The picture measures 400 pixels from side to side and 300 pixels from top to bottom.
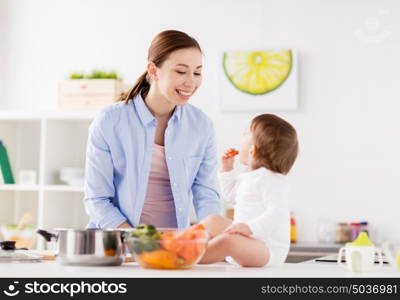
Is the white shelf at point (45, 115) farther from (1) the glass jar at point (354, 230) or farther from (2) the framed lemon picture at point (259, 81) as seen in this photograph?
(1) the glass jar at point (354, 230)

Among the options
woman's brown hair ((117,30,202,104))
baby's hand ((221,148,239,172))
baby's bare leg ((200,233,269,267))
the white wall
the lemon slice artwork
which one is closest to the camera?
baby's bare leg ((200,233,269,267))

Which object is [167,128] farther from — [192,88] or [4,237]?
[4,237]

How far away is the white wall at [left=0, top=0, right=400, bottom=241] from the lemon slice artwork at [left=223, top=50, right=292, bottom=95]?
2.8 inches

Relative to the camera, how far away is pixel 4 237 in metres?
4.91

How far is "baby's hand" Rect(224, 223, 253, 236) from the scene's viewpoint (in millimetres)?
1818

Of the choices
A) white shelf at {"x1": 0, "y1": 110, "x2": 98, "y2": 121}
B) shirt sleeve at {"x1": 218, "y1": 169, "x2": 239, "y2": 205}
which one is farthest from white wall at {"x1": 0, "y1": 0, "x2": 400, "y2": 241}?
shirt sleeve at {"x1": 218, "y1": 169, "x2": 239, "y2": 205}

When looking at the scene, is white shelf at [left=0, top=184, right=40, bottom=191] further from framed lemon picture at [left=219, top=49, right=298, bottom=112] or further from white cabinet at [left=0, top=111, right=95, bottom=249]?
framed lemon picture at [left=219, top=49, right=298, bottom=112]

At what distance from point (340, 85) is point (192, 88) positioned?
2630 mm

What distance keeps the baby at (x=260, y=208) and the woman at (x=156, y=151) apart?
0.55m

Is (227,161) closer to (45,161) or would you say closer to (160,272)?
(160,272)

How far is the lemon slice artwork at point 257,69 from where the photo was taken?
16.2ft

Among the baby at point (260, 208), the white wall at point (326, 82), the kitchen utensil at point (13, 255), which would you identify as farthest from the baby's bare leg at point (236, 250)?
the white wall at point (326, 82)

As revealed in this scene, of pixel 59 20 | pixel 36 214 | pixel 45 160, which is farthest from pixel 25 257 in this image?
pixel 59 20

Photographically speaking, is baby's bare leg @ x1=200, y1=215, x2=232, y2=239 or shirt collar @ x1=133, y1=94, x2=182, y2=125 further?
shirt collar @ x1=133, y1=94, x2=182, y2=125
